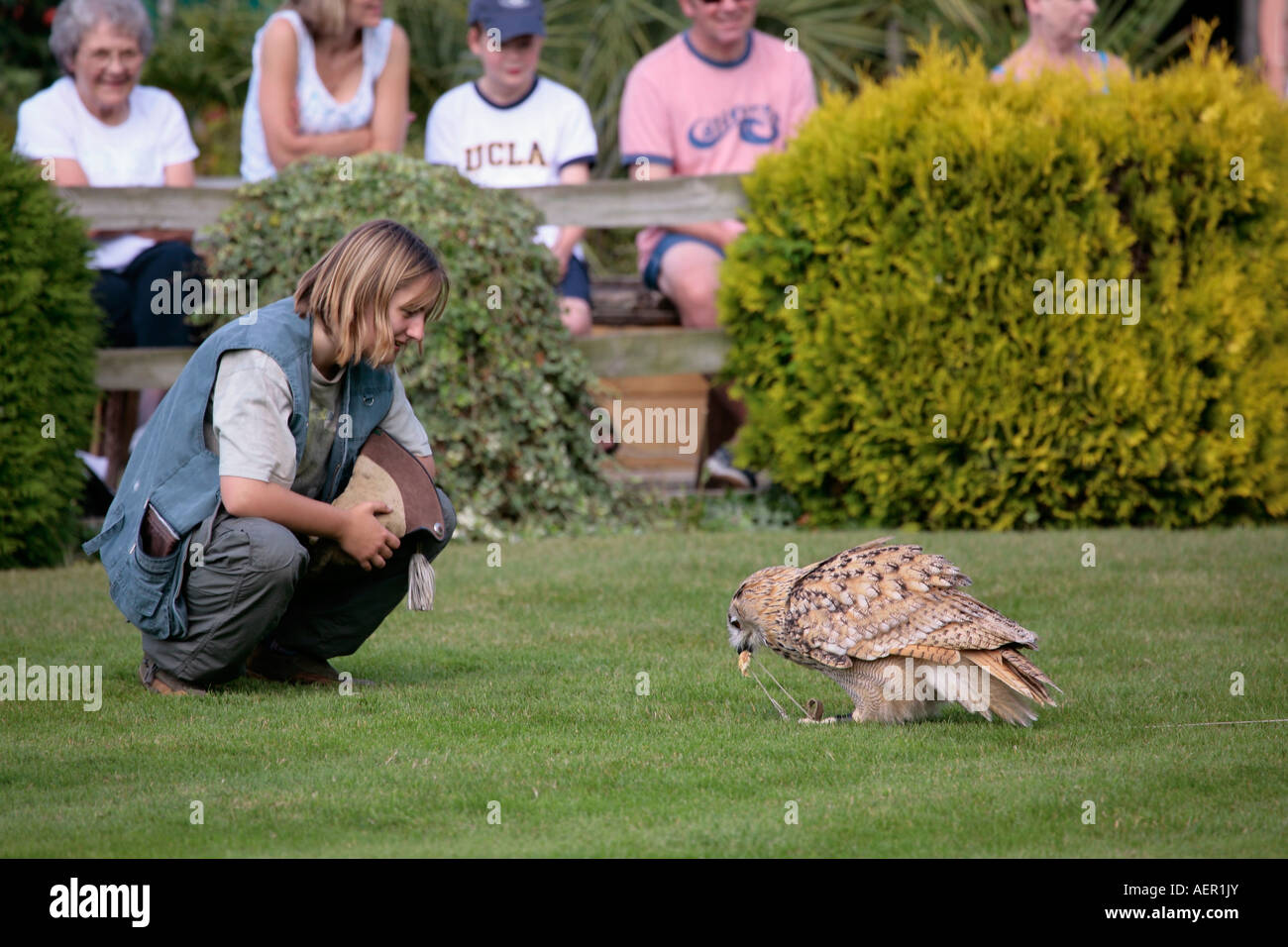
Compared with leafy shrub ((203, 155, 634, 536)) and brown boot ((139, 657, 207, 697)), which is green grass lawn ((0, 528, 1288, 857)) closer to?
brown boot ((139, 657, 207, 697))

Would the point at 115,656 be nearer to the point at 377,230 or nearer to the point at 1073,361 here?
the point at 377,230

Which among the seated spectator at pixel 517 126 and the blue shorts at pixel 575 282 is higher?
the seated spectator at pixel 517 126

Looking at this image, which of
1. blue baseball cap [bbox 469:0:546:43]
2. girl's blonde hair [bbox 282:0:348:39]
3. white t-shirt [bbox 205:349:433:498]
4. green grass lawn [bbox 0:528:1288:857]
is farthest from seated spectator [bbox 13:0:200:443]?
white t-shirt [bbox 205:349:433:498]

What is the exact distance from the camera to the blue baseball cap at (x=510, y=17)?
9773 millimetres

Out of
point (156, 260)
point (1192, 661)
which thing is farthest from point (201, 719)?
point (156, 260)

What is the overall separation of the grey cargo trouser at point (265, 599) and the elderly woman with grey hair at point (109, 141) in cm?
416

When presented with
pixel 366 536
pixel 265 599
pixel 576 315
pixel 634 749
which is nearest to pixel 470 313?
pixel 576 315

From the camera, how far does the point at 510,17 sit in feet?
32.1

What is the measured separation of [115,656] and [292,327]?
1680 mm

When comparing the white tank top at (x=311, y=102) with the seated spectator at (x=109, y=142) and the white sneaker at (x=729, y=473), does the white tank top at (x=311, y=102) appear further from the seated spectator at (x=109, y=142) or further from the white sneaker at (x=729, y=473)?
A: the white sneaker at (x=729, y=473)

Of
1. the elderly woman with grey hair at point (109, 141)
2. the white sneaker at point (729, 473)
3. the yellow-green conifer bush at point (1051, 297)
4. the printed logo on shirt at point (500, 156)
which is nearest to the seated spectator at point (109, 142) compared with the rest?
the elderly woman with grey hair at point (109, 141)

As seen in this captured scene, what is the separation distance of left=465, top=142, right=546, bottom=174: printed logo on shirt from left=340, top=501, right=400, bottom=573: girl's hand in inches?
205

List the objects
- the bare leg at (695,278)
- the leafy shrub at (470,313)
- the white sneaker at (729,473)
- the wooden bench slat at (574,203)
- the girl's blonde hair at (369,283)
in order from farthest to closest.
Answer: the white sneaker at (729,473), the bare leg at (695,278), the wooden bench slat at (574,203), the leafy shrub at (470,313), the girl's blonde hair at (369,283)

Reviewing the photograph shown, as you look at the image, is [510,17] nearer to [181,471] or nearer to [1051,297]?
[1051,297]
